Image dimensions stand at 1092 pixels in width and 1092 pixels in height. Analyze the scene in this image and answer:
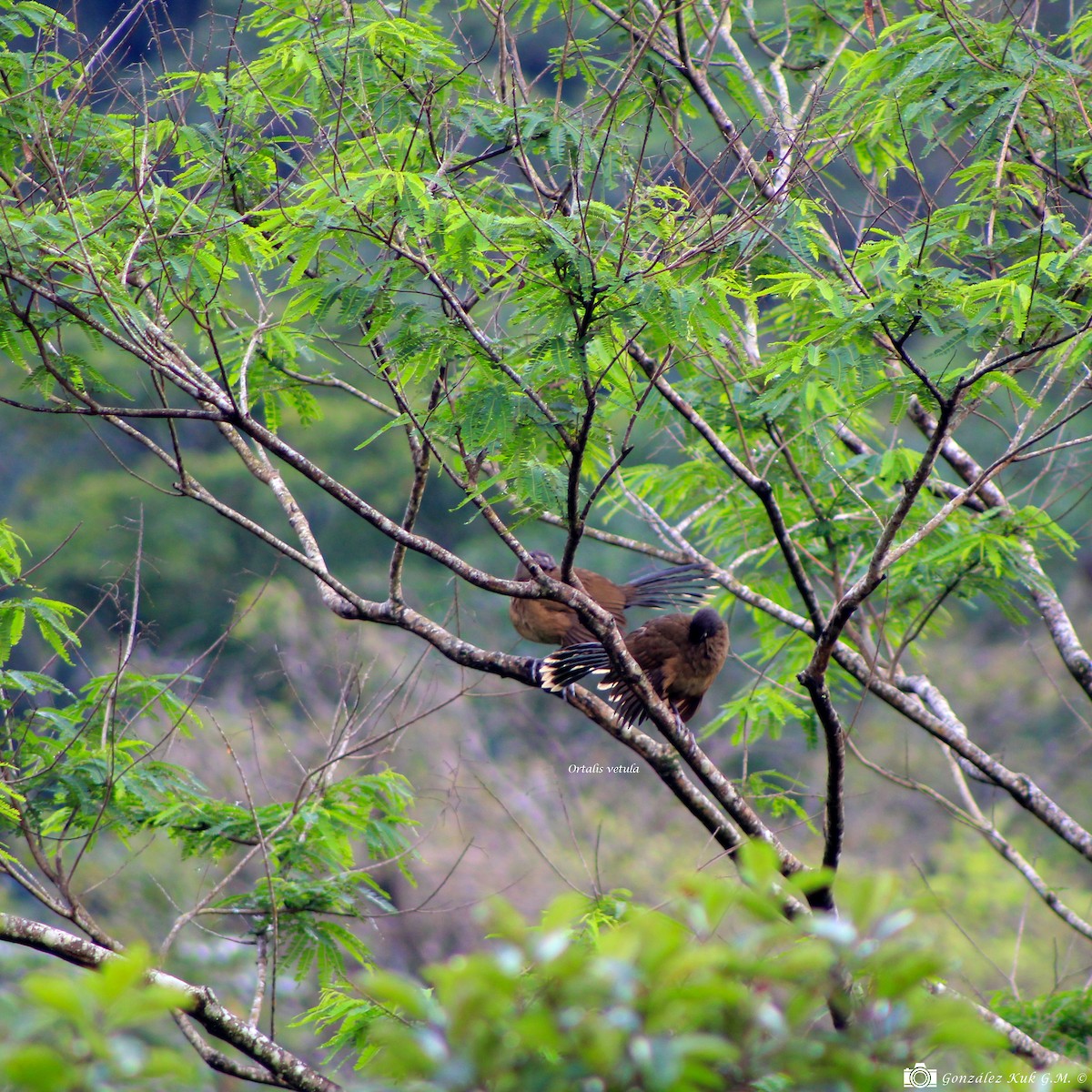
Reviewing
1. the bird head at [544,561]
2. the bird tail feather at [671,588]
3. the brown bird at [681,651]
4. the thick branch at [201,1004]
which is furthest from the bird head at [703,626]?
the thick branch at [201,1004]

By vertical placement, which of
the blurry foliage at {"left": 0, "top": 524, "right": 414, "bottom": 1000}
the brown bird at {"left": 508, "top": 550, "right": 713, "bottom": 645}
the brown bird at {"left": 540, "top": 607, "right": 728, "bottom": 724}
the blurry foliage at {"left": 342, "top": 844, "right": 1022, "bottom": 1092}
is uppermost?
the brown bird at {"left": 508, "top": 550, "right": 713, "bottom": 645}

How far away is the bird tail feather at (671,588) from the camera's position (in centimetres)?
479

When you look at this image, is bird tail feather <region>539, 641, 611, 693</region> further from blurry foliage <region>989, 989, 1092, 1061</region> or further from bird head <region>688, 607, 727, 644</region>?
blurry foliage <region>989, 989, 1092, 1061</region>

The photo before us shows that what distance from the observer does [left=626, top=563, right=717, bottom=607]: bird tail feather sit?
479cm

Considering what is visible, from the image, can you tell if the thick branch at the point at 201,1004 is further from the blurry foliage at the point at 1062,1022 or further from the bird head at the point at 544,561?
the blurry foliage at the point at 1062,1022

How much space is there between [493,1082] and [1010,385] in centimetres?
261

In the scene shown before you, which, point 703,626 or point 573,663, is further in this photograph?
point 703,626

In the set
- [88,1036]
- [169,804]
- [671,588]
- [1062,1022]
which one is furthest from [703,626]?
[88,1036]

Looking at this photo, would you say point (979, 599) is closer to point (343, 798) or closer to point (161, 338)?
point (343, 798)

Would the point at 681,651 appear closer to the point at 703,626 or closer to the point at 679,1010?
the point at 703,626

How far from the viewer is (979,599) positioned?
13.3 metres

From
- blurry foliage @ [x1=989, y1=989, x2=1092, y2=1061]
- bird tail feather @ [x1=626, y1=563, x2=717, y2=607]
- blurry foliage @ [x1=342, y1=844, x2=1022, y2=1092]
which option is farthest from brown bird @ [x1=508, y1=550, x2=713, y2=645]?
blurry foliage @ [x1=342, y1=844, x2=1022, y2=1092]

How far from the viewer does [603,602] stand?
4.98 m

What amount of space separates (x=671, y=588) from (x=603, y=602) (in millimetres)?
304
